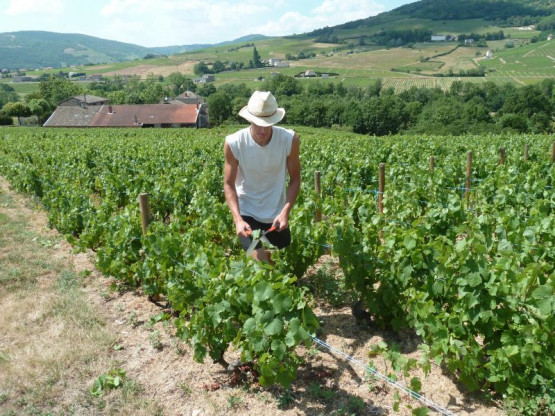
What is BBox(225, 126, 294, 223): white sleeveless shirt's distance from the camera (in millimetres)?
3885

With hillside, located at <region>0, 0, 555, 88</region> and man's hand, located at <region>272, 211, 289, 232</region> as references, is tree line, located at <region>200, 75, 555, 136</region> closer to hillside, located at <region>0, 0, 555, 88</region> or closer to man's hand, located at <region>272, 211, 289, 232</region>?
hillside, located at <region>0, 0, 555, 88</region>

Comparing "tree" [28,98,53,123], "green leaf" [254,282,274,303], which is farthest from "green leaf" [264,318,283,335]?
"tree" [28,98,53,123]

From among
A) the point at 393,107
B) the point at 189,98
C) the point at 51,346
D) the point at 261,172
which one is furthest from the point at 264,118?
the point at 189,98

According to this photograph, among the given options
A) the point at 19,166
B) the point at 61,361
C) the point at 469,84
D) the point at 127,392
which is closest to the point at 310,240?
the point at 127,392

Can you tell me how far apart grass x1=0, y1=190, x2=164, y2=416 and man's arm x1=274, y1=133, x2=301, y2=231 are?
1854mm

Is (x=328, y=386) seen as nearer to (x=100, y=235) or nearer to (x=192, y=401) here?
(x=192, y=401)

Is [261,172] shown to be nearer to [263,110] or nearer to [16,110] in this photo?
[263,110]

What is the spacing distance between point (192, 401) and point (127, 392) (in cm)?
60

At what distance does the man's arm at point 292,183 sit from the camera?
12.7 ft

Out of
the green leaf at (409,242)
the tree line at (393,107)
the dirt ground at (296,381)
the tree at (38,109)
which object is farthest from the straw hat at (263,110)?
the tree at (38,109)

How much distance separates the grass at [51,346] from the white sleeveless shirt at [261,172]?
1.88 metres

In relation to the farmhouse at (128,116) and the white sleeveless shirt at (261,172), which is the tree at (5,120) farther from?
the white sleeveless shirt at (261,172)

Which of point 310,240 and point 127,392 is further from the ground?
point 310,240

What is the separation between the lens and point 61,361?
4250 millimetres
